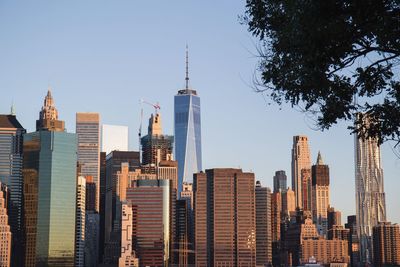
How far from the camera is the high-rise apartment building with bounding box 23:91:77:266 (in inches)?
7180

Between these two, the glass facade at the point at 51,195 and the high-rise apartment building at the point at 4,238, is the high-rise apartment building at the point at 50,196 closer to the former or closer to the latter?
the glass facade at the point at 51,195

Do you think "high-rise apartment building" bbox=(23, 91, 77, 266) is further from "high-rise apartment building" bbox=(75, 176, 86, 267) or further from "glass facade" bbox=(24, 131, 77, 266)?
"high-rise apartment building" bbox=(75, 176, 86, 267)

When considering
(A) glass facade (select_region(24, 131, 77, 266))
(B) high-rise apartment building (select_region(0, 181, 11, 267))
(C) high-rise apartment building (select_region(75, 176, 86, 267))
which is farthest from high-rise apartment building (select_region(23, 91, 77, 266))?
(C) high-rise apartment building (select_region(75, 176, 86, 267))

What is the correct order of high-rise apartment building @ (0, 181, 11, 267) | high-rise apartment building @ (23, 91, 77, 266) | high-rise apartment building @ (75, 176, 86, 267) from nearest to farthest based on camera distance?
1. high-rise apartment building @ (23, 91, 77, 266)
2. high-rise apartment building @ (0, 181, 11, 267)
3. high-rise apartment building @ (75, 176, 86, 267)

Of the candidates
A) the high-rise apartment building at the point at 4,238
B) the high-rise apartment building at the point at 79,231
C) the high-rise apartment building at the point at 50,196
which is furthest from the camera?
the high-rise apartment building at the point at 79,231

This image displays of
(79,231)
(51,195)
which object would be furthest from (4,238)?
(79,231)

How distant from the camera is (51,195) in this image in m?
186

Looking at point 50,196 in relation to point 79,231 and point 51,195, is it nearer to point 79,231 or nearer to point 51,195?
point 51,195

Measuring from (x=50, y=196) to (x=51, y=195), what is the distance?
14.5 inches

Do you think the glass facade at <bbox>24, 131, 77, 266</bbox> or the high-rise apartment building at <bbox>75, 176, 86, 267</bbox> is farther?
the high-rise apartment building at <bbox>75, 176, 86, 267</bbox>

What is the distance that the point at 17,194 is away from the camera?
651ft

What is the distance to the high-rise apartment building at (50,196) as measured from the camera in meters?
182

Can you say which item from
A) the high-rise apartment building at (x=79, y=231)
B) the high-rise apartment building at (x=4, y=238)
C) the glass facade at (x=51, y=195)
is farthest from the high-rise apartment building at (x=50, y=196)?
the high-rise apartment building at (x=79, y=231)

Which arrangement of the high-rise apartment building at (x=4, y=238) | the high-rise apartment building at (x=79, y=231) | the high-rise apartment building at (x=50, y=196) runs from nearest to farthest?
the high-rise apartment building at (x=50, y=196) < the high-rise apartment building at (x=4, y=238) < the high-rise apartment building at (x=79, y=231)
